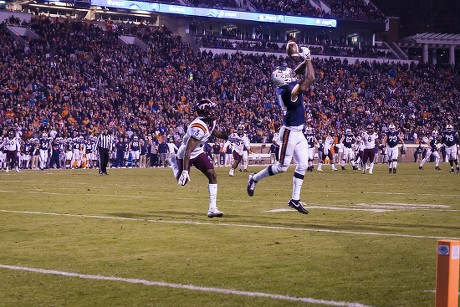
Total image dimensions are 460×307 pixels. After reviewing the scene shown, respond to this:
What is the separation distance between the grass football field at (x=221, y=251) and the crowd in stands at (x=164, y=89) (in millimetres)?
23014

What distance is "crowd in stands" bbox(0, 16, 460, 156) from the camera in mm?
39531

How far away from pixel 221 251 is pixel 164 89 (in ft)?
121

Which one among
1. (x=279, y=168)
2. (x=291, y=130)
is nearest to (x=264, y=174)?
(x=279, y=168)

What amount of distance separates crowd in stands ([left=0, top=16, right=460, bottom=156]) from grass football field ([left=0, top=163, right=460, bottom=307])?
2301cm

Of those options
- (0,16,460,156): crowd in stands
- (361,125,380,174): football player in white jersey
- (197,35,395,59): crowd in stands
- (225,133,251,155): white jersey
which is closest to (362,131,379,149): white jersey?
(361,125,380,174): football player in white jersey

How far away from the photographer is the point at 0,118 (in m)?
36.3

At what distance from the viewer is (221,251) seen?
909cm

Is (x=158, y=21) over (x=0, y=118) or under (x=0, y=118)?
over

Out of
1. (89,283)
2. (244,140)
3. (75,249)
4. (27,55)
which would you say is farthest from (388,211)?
(27,55)

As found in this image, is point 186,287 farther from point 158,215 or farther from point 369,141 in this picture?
point 369,141

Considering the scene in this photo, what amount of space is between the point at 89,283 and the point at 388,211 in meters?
7.77

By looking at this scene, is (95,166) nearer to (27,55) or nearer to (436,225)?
(27,55)

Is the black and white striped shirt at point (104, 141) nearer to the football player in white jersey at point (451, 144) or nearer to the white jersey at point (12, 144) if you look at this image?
the white jersey at point (12, 144)

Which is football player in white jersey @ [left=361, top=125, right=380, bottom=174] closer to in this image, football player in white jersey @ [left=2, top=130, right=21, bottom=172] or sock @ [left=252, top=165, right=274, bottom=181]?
football player in white jersey @ [left=2, top=130, right=21, bottom=172]
